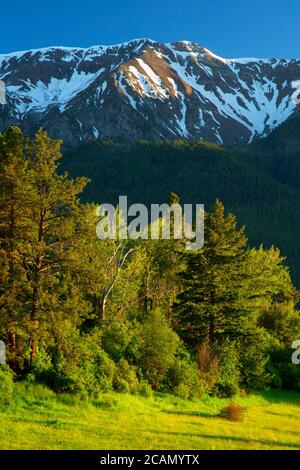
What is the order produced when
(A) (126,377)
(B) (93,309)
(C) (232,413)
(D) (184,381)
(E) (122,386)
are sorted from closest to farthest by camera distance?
(C) (232,413) → (B) (93,309) → (E) (122,386) → (A) (126,377) → (D) (184,381)

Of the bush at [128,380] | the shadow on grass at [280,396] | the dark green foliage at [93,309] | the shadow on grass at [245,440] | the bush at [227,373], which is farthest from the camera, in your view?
the shadow on grass at [280,396]

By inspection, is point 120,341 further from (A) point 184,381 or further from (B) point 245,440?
(B) point 245,440

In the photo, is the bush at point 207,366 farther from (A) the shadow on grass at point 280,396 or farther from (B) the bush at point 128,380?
(A) the shadow on grass at point 280,396

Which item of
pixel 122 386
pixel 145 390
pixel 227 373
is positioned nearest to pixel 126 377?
pixel 122 386

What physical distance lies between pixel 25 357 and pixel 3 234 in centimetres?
770

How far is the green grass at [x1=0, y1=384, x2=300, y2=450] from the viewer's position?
2339 centimetres

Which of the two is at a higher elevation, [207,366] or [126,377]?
[126,377]

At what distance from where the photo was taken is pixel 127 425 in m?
28.2

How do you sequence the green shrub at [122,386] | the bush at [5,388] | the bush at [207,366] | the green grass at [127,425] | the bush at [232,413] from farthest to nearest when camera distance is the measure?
the bush at [207,366] < the green shrub at [122,386] < the bush at [232,413] < the bush at [5,388] < the green grass at [127,425]

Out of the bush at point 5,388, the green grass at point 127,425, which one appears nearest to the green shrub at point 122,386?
the green grass at point 127,425

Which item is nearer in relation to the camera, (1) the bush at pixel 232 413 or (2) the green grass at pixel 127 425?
(2) the green grass at pixel 127 425

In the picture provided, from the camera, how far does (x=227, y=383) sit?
46812mm

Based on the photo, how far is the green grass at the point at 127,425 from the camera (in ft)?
76.7

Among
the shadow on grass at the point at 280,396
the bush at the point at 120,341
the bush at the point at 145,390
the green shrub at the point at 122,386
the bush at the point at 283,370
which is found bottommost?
the shadow on grass at the point at 280,396
